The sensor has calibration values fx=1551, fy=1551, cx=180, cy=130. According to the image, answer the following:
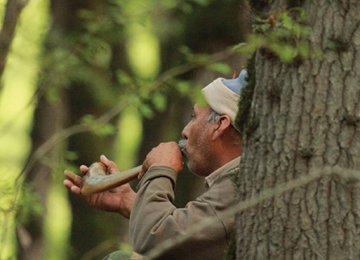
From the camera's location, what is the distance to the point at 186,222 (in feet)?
22.2

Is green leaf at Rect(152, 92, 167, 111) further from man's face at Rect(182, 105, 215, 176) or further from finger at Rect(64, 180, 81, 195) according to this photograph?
finger at Rect(64, 180, 81, 195)

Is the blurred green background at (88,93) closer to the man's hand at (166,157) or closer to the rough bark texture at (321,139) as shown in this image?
the man's hand at (166,157)

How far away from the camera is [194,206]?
269 inches

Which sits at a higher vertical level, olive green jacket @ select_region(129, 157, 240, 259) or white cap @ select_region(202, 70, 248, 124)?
white cap @ select_region(202, 70, 248, 124)

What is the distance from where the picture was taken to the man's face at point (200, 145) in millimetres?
7082

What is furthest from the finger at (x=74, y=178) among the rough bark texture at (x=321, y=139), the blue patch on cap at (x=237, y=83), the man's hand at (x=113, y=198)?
the rough bark texture at (x=321, y=139)

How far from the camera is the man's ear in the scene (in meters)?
7.04

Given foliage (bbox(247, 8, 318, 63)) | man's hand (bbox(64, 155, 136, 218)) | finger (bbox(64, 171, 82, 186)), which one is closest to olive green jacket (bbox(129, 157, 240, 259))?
finger (bbox(64, 171, 82, 186))

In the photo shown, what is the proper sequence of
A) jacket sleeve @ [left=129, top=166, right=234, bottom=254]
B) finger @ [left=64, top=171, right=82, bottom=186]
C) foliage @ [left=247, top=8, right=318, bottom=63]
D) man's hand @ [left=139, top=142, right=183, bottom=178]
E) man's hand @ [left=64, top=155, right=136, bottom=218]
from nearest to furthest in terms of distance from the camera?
1. foliage @ [left=247, top=8, right=318, bottom=63]
2. jacket sleeve @ [left=129, top=166, right=234, bottom=254]
3. man's hand @ [left=139, top=142, right=183, bottom=178]
4. finger @ [left=64, top=171, right=82, bottom=186]
5. man's hand @ [left=64, top=155, right=136, bottom=218]

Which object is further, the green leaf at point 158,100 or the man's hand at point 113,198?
the man's hand at point 113,198

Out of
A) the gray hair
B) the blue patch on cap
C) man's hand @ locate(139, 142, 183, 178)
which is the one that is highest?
the blue patch on cap

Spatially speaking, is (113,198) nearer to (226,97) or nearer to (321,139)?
(226,97)

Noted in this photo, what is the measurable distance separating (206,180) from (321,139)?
4.40ft

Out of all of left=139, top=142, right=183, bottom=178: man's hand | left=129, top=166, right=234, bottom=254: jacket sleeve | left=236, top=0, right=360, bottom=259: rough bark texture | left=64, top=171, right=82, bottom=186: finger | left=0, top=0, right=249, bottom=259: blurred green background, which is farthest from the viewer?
left=64, top=171, right=82, bottom=186: finger
